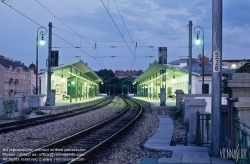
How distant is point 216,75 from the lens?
10.0 meters

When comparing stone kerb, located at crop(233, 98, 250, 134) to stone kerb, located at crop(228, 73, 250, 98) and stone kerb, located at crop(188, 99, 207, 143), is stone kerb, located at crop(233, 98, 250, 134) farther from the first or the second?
stone kerb, located at crop(188, 99, 207, 143)

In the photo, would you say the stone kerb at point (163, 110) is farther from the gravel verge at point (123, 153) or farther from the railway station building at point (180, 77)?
the gravel verge at point (123, 153)

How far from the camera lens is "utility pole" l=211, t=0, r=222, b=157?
32.7ft

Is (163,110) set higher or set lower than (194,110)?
lower

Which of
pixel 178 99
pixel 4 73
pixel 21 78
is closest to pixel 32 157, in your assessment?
pixel 178 99

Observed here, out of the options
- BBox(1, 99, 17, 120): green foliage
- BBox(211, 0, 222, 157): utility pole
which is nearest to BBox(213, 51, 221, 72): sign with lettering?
BBox(211, 0, 222, 157): utility pole

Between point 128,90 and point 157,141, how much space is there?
141 meters

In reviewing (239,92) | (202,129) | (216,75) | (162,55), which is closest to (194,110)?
(202,129)

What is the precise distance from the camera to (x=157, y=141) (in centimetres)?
1396

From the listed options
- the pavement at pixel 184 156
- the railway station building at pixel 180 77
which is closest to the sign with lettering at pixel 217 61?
the pavement at pixel 184 156

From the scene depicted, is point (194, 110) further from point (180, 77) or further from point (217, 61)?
point (180, 77)

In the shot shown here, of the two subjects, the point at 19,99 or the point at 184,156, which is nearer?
the point at 184,156

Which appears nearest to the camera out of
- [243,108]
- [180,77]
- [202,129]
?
[243,108]

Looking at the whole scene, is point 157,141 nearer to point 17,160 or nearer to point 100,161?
point 100,161
